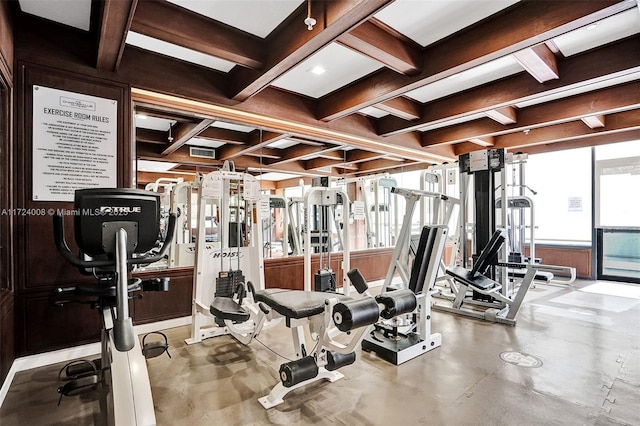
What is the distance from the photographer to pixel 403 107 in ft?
13.8

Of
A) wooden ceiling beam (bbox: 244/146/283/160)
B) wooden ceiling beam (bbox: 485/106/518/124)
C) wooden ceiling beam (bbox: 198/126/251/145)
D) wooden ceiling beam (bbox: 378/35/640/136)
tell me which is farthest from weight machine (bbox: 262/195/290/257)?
wooden ceiling beam (bbox: 485/106/518/124)

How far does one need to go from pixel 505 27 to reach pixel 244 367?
3361mm

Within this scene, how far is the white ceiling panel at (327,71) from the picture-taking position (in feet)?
9.95

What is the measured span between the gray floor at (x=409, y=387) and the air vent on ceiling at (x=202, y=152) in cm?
269

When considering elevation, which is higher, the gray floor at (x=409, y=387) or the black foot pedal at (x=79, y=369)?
the black foot pedal at (x=79, y=369)

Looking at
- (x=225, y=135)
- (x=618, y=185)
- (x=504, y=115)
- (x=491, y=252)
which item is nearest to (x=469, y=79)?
(x=504, y=115)

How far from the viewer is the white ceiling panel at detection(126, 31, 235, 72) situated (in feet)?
9.14

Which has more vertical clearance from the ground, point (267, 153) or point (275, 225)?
point (267, 153)

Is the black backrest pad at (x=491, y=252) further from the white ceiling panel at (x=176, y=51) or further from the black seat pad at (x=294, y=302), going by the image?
the white ceiling panel at (x=176, y=51)

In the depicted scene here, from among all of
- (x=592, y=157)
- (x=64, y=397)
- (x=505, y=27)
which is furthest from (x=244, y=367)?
(x=592, y=157)

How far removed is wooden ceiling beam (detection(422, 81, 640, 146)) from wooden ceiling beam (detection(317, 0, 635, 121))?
2357 mm

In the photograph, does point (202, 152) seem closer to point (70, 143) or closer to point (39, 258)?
point (70, 143)

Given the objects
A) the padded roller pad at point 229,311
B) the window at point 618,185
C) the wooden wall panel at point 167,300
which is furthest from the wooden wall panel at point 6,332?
the window at point 618,185

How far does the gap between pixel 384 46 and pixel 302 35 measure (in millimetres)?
720
